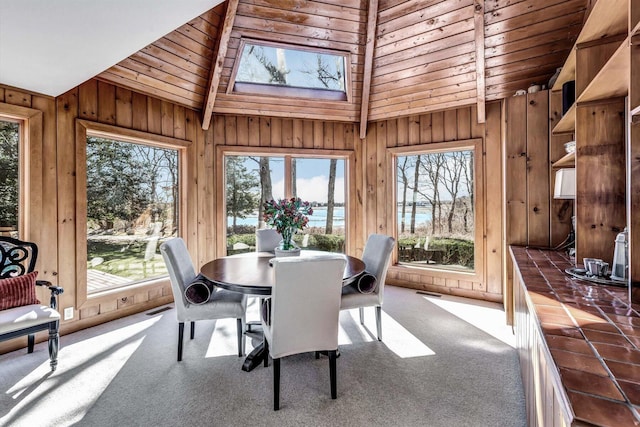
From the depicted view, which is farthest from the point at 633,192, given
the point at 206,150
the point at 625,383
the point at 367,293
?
the point at 206,150

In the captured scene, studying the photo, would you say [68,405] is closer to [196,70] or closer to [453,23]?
[196,70]

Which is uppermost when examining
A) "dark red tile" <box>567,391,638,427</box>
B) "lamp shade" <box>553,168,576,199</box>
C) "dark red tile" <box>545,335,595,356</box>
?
"lamp shade" <box>553,168,576,199</box>

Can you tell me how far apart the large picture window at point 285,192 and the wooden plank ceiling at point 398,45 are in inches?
35.0

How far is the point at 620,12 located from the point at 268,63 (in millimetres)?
3474

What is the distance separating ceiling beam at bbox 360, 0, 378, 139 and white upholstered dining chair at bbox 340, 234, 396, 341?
88.1 inches

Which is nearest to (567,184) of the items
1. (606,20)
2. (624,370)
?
(606,20)

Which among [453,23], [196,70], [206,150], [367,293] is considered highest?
[453,23]

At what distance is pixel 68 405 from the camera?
1.98m

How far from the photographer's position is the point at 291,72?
423 cm

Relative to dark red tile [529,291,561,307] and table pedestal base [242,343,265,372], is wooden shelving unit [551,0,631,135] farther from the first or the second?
table pedestal base [242,343,265,372]

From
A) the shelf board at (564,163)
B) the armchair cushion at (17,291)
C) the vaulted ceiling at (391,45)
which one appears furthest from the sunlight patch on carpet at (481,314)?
the armchair cushion at (17,291)

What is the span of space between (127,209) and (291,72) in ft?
9.02

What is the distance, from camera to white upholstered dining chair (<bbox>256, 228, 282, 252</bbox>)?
11.8ft

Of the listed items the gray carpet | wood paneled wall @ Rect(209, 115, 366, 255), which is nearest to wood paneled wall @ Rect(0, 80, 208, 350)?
the gray carpet
